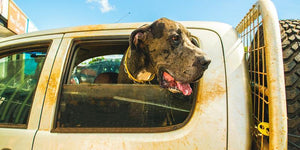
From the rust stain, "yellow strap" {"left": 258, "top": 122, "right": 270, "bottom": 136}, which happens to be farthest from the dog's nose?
"yellow strap" {"left": 258, "top": 122, "right": 270, "bottom": 136}

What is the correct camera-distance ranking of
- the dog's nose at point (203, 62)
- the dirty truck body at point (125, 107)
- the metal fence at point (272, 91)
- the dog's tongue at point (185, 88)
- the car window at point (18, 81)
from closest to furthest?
the metal fence at point (272, 91)
the dirty truck body at point (125, 107)
the dog's nose at point (203, 62)
the dog's tongue at point (185, 88)
the car window at point (18, 81)

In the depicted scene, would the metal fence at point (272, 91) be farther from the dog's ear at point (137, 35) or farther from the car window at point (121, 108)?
the dog's ear at point (137, 35)

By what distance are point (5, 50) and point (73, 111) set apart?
1139 mm

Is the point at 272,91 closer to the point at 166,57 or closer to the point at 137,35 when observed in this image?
the point at 166,57

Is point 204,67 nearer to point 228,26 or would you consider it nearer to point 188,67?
point 188,67

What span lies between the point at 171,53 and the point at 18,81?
1.63 m

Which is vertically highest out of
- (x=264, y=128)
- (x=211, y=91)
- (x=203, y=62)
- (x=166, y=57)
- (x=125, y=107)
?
(x=166, y=57)

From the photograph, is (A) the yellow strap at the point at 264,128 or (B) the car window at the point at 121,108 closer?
(A) the yellow strap at the point at 264,128

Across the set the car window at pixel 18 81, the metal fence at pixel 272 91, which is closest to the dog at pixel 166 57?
the metal fence at pixel 272 91

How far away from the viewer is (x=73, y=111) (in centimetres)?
146

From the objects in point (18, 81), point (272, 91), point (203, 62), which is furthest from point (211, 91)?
point (18, 81)

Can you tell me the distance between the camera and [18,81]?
181cm

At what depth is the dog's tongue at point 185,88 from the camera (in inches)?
58.1

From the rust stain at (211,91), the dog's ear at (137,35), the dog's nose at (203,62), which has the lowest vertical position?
the rust stain at (211,91)
